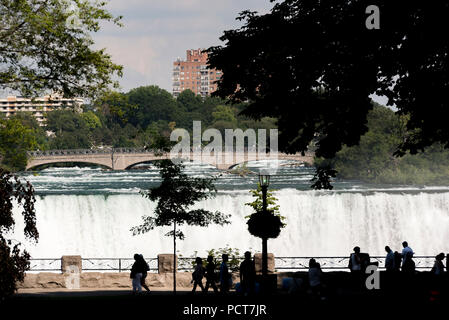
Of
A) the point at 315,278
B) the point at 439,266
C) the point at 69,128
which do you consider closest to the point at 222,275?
the point at 315,278

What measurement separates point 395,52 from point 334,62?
3.79 feet

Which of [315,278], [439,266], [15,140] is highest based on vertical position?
[15,140]

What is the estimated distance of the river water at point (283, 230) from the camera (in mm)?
38656

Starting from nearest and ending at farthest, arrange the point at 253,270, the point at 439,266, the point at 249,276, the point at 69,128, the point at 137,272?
the point at 249,276, the point at 253,270, the point at 439,266, the point at 137,272, the point at 69,128

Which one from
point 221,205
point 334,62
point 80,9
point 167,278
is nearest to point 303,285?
point 334,62

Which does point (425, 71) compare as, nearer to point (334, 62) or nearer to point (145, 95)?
point (334, 62)

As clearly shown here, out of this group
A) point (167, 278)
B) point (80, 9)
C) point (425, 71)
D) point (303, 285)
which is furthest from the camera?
point (167, 278)

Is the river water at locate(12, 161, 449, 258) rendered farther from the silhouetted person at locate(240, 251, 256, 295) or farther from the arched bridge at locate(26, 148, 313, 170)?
the arched bridge at locate(26, 148, 313, 170)

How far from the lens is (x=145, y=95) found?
176500mm

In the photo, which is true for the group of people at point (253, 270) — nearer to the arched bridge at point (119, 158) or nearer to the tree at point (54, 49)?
the tree at point (54, 49)

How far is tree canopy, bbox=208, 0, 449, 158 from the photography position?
12.8 meters

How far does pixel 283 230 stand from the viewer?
41531mm

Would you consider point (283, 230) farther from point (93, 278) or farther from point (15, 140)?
point (15, 140)

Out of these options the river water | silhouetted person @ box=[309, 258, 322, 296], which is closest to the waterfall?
the river water
